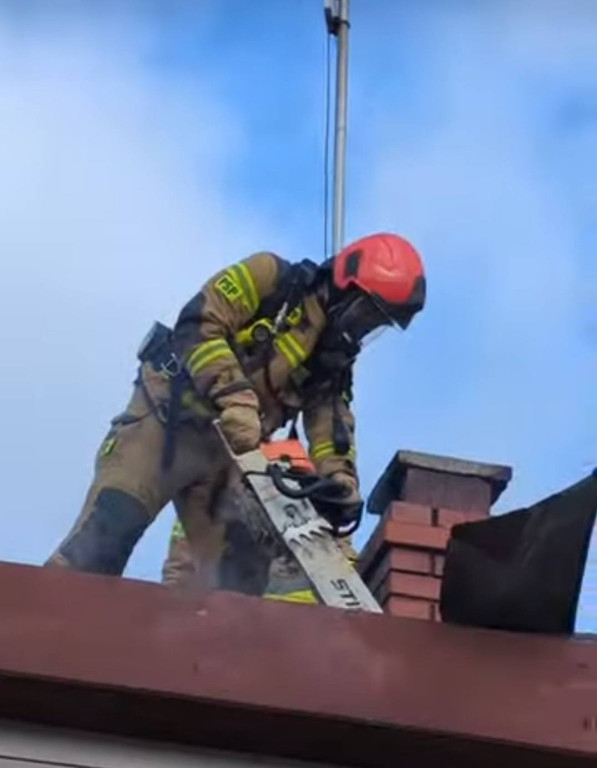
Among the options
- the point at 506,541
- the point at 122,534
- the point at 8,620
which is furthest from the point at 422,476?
the point at 8,620

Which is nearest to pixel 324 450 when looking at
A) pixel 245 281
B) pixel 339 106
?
pixel 245 281

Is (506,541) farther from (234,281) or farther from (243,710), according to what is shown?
(234,281)

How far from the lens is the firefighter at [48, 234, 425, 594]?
14.7 ft

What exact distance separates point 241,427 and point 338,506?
335 millimetres

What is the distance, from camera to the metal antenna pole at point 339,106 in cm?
625

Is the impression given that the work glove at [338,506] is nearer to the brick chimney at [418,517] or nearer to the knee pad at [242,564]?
the knee pad at [242,564]

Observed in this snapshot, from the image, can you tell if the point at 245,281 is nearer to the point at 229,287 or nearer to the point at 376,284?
the point at 229,287

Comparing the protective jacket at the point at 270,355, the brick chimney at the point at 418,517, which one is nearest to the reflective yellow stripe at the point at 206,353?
the protective jacket at the point at 270,355

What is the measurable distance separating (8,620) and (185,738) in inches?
12.9

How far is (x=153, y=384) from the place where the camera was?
4.71 meters

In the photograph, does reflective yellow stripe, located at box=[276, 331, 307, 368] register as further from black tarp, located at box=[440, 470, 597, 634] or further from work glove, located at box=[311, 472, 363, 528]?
black tarp, located at box=[440, 470, 597, 634]

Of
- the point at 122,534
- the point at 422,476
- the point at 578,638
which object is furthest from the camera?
the point at 422,476

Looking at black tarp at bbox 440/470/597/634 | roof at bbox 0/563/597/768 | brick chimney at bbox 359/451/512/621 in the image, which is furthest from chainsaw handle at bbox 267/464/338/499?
roof at bbox 0/563/597/768

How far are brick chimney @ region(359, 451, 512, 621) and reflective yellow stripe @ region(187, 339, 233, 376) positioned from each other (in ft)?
2.64
